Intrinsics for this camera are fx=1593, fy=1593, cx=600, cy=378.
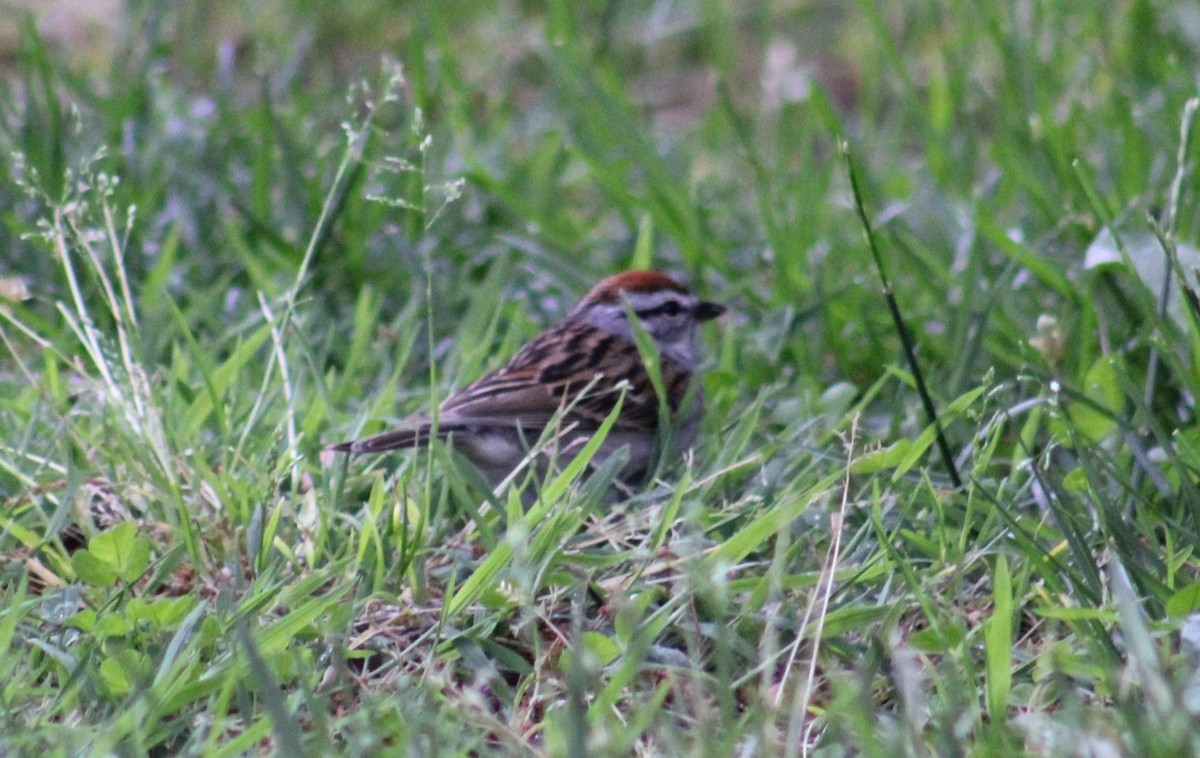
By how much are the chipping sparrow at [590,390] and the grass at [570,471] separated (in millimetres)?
108

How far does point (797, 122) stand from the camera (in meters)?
5.71

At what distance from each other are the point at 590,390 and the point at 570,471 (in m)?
0.92

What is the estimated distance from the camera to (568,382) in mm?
3574

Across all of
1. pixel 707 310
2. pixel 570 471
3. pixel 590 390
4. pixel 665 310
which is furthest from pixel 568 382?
pixel 570 471

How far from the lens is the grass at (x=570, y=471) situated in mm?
2369

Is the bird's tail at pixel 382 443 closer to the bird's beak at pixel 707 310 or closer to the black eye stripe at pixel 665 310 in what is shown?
the black eye stripe at pixel 665 310

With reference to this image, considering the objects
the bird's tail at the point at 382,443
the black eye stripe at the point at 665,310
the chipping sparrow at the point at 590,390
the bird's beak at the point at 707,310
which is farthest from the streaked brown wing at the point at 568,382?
the bird's tail at the point at 382,443

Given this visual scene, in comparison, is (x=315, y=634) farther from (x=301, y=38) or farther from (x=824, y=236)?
→ (x=301, y=38)

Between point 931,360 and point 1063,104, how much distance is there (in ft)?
5.16

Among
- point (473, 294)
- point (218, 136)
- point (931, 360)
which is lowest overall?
point (931, 360)

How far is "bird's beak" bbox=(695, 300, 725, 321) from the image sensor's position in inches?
161

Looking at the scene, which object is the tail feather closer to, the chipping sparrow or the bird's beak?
the chipping sparrow

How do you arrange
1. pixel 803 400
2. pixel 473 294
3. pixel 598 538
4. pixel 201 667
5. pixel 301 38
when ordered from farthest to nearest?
1. pixel 301 38
2. pixel 473 294
3. pixel 803 400
4. pixel 598 538
5. pixel 201 667

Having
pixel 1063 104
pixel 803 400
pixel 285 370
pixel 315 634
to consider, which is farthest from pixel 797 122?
pixel 315 634
